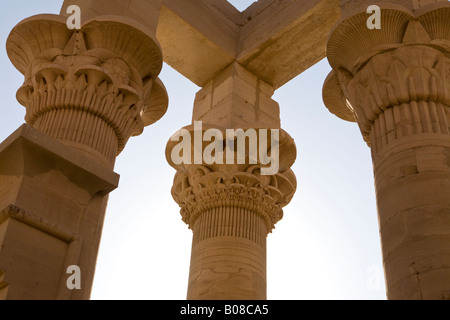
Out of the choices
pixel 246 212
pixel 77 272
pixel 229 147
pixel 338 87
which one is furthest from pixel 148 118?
pixel 77 272

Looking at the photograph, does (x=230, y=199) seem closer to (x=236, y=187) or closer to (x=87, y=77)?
(x=236, y=187)

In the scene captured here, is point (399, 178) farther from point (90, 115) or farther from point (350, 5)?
point (90, 115)

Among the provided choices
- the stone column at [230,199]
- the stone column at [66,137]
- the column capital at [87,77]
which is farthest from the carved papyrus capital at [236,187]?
the column capital at [87,77]

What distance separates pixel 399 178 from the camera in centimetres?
839

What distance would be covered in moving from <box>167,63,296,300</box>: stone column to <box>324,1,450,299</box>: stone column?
2.33 m

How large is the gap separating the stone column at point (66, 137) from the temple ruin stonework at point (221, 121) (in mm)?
18

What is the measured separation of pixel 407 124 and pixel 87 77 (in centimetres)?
464

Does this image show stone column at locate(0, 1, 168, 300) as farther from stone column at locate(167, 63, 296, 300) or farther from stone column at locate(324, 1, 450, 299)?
stone column at locate(324, 1, 450, 299)

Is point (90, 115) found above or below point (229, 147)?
below

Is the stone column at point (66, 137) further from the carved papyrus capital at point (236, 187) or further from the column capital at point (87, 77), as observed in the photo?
the carved papyrus capital at point (236, 187)

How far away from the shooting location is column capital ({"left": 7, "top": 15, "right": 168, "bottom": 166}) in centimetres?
923

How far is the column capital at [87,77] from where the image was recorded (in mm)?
9234
